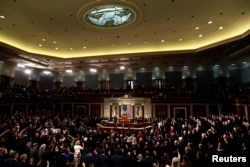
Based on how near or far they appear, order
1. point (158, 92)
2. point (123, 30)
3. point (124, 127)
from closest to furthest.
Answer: point (123, 30) → point (124, 127) → point (158, 92)

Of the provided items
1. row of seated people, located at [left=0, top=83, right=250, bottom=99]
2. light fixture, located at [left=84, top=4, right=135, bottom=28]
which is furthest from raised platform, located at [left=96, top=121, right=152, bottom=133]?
light fixture, located at [left=84, top=4, right=135, bottom=28]

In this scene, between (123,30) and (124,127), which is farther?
(124,127)

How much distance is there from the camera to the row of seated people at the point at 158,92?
1619 centimetres

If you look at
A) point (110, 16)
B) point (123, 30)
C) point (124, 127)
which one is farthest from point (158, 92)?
point (110, 16)

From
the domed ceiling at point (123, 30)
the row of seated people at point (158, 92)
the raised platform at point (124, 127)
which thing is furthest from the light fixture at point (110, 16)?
the row of seated people at point (158, 92)

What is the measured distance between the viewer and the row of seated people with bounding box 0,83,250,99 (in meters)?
16.2

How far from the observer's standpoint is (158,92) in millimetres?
18906

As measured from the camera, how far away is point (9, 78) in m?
18.7

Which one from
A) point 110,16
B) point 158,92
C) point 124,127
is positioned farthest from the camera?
point 158,92

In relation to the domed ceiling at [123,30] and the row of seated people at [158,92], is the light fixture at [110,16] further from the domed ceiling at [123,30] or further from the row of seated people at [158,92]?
the row of seated people at [158,92]

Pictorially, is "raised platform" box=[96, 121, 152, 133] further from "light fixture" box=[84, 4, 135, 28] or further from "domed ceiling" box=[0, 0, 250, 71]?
"light fixture" box=[84, 4, 135, 28]

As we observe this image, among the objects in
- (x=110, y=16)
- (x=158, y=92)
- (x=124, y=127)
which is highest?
(x=110, y=16)

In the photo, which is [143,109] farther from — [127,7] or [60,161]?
[60,161]

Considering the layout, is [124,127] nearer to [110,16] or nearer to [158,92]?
[158,92]
